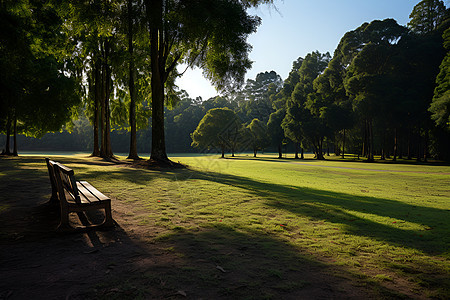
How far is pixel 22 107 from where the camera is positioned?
24.0m

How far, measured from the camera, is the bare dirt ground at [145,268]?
8.32 ft

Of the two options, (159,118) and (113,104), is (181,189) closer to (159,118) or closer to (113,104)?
(159,118)

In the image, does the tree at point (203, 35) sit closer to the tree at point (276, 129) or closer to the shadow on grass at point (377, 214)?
the shadow on grass at point (377, 214)

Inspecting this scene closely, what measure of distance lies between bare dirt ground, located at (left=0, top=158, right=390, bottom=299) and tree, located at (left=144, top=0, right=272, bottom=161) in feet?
46.1

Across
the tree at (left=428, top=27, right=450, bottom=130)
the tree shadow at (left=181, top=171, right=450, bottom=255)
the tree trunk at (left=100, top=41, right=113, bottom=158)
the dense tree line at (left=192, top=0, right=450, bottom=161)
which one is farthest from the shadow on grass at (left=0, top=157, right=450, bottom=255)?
the dense tree line at (left=192, top=0, right=450, bottom=161)

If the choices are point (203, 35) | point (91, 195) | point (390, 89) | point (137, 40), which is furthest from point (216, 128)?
point (91, 195)

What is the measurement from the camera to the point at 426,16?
4534 centimetres

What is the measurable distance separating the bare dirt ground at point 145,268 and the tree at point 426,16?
59.0m

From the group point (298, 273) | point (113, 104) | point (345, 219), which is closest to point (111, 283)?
point (298, 273)

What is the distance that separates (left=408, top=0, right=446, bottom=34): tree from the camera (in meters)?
43.8

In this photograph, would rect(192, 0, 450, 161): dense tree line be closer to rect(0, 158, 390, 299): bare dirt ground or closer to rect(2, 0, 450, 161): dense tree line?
rect(2, 0, 450, 161): dense tree line

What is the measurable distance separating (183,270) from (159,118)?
1591 centimetres

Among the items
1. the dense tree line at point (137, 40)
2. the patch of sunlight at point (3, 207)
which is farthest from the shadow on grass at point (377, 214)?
the dense tree line at point (137, 40)

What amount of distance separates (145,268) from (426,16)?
63127 millimetres
